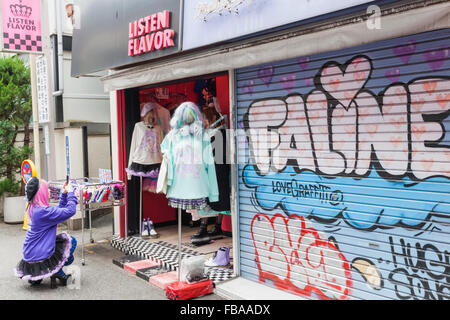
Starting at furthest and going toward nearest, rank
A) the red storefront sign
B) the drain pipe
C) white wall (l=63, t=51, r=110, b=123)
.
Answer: white wall (l=63, t=51, r=110, b=123), the drain pipe, the red storefront sign

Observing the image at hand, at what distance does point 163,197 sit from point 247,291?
400 centimetres

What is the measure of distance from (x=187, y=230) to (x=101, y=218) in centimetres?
325

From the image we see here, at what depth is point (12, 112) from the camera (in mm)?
10211

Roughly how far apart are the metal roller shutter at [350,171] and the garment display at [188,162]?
0.49 metres

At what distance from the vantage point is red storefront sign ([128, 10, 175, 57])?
5832 millimetres

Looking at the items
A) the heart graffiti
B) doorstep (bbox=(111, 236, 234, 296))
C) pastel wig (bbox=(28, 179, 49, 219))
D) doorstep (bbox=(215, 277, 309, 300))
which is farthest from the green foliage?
the heart graffiti

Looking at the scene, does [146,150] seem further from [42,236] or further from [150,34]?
[42,236]

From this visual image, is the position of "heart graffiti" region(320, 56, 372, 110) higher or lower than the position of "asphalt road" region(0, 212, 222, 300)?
higher

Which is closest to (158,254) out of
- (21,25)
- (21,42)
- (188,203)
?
(188,203)

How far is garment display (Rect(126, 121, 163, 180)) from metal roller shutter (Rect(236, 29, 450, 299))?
271 cm

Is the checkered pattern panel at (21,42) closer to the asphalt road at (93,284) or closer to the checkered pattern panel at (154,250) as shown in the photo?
the asphalt road at (93,284)

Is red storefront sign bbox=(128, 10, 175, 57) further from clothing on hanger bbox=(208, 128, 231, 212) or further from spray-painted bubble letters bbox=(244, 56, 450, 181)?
spray-painted bubble letters bbox=(244, 56, 450, 181)

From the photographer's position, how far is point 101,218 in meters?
10.3
